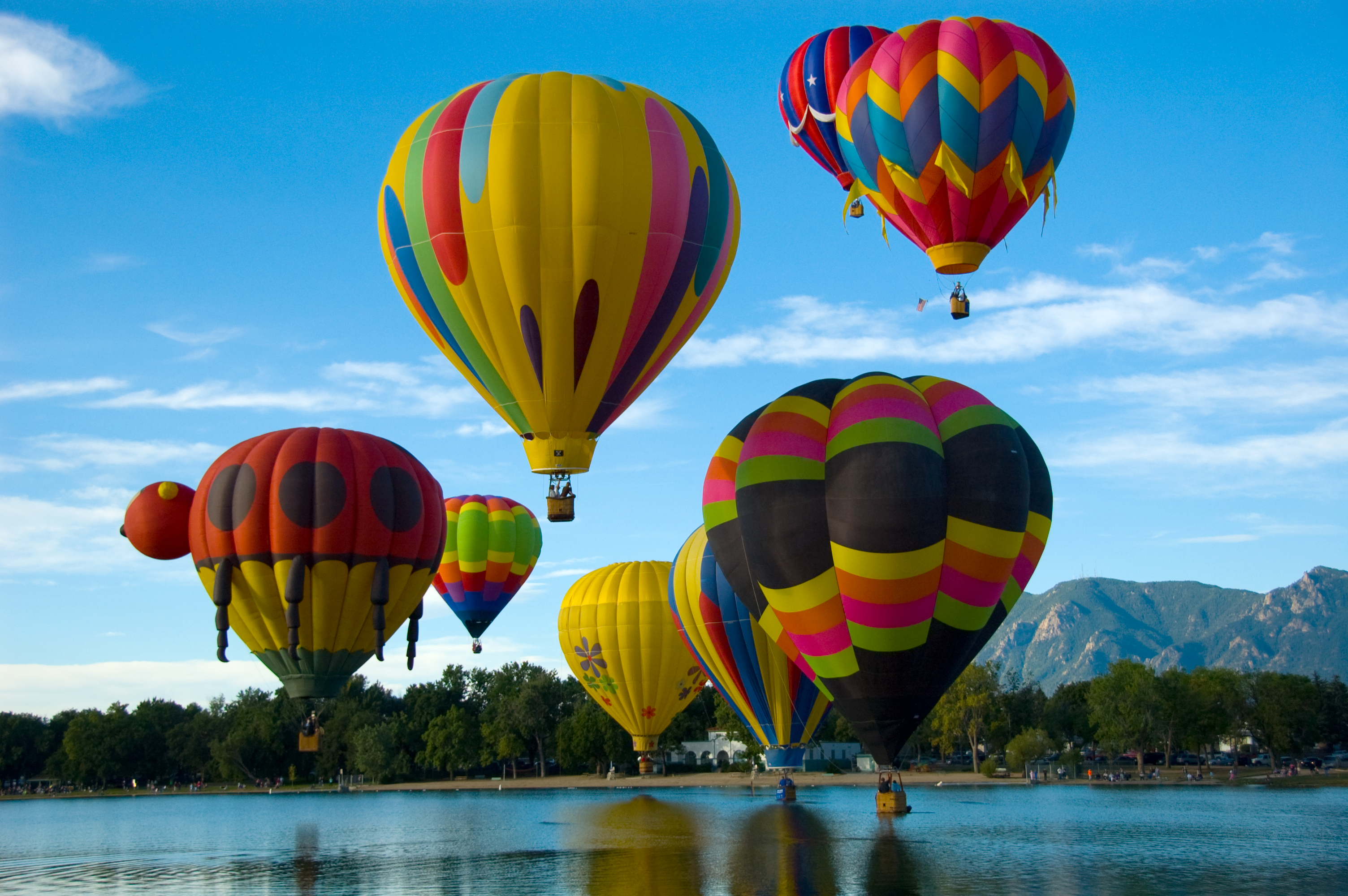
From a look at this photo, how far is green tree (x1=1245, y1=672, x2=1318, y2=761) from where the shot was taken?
6175cm

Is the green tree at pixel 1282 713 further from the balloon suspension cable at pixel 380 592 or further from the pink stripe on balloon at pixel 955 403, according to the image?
the balloon suspension cable at pixel 380 592

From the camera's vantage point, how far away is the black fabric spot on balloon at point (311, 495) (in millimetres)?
24281

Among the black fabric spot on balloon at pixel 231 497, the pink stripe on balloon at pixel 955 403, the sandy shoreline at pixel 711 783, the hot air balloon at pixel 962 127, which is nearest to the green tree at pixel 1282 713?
the sandy shoreline at pixel 711 783

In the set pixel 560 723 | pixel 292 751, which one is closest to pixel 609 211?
pixel 560 723

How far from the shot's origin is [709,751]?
73000mm

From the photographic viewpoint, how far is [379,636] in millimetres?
25141

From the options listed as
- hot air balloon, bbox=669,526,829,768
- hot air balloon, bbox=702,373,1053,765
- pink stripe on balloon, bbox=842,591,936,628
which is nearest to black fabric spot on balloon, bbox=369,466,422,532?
hot air balloon, bbox=702,373,1053,765

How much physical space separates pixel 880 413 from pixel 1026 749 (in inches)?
1548

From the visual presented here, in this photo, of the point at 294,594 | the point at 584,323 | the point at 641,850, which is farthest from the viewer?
the point at 294,594

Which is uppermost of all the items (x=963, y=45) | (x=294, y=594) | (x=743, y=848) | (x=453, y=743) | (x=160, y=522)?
(x=963, y=45)

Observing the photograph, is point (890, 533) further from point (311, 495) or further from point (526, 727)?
point (526, 727)

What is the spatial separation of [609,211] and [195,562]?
11.1 meters

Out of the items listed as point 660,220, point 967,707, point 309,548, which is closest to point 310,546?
point 309,548

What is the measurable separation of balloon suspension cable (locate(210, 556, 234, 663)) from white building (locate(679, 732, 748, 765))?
159ft
